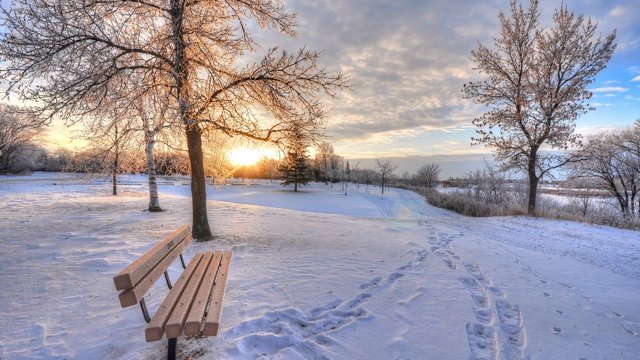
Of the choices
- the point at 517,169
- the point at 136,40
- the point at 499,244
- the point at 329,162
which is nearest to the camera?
the point at 136,40

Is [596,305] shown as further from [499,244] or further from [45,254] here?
[45,254]

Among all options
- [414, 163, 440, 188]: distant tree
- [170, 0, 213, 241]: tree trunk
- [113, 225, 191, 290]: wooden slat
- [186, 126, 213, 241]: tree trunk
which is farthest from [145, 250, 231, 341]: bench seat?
[414, 163, 440, 188]: distant tree

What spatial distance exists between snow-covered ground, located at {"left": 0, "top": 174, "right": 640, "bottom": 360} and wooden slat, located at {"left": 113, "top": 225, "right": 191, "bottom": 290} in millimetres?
844

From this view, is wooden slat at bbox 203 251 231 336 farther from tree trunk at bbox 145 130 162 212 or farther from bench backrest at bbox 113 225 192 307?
tree trunk at bbox 145 130 162 212

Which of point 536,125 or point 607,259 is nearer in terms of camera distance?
point 607,259

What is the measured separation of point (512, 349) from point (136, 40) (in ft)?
31.4

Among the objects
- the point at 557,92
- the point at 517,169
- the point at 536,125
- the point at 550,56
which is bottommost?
the point at 517,169

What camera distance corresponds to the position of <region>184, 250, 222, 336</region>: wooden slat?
2750 millimetres

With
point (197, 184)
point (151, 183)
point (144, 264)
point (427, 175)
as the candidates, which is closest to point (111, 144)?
point (151, 183)

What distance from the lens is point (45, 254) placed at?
6.68 meters

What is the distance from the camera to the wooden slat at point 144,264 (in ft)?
8.99

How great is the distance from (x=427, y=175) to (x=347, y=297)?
81.3 meters

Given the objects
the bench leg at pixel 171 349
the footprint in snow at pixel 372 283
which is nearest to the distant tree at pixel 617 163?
the footprint in snow at pixel 372 283

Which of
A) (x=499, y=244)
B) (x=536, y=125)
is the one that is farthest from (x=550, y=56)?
(x=499, y=244)
